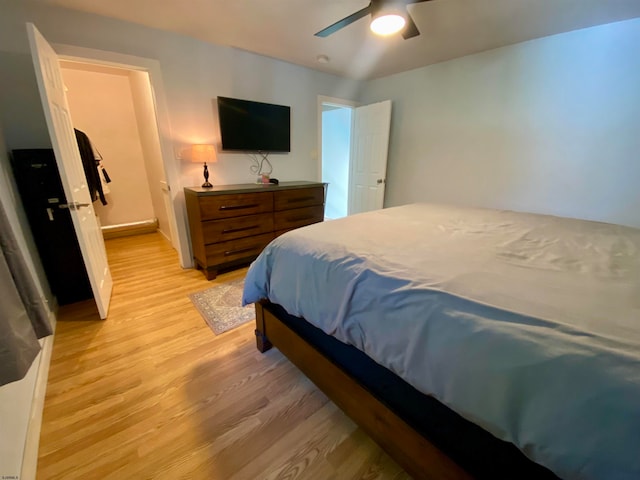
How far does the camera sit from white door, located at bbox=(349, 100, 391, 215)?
3.65 metres

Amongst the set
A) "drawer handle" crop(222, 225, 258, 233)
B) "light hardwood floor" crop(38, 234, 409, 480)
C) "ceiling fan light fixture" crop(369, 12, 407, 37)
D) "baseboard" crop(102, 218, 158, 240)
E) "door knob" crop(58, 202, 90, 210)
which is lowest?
"light hardwood floor" crop(38, 234, 409, 480)

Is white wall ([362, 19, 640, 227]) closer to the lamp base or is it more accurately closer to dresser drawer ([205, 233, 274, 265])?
dresser drawer ([205, 233, 274, 265])

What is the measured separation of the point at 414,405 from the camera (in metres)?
0.94

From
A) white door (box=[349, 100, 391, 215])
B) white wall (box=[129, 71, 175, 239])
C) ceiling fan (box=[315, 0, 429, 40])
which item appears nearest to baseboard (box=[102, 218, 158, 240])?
white wall (box=[129, 71, 175, 239])

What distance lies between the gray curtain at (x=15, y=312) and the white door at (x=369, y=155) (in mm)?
3640

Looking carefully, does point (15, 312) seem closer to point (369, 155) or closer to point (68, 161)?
point (68, 161)

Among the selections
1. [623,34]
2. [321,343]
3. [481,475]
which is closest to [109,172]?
[321,343]

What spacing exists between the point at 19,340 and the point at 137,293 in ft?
5.87

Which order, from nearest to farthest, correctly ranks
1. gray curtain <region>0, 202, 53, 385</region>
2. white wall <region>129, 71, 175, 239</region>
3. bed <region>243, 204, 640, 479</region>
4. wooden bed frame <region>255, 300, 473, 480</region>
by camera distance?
bed <region>243, 204, 640, 479</region> < gray curtain <region>0, 202, 53, 385</region> < wooden bed frame <region>255, 300, 473, 480</region> < white wall <region>129, 71, 175, 239</region>

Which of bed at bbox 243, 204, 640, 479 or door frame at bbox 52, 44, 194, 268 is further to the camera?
door frame at bbox 52, 44, 194, 268

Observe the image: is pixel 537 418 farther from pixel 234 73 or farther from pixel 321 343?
pixel 234 73

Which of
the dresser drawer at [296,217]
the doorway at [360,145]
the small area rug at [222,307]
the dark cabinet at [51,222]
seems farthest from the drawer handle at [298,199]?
the dark cabinet at [51,222]

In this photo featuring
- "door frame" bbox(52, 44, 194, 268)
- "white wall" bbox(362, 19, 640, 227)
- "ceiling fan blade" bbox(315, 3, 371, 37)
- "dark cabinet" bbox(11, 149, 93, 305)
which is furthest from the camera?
"white wall" bbox(362, 19, 640, 227)

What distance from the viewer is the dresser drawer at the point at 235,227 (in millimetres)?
2561
